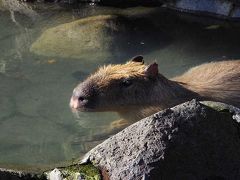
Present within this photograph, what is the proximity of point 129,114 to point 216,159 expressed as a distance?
1.98 meters

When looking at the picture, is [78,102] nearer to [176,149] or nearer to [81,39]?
[176,149]

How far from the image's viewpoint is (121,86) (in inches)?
211

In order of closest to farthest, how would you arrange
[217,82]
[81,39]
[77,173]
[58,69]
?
[77,173], [217,82], [58,69], [81,39]

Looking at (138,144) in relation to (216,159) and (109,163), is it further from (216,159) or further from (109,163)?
(216,159)

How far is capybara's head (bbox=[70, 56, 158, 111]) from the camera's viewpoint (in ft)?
17.1

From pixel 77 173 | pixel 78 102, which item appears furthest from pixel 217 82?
pixel 77 173

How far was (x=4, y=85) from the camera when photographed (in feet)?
20.2

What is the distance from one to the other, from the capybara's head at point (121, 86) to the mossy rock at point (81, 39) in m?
1.37

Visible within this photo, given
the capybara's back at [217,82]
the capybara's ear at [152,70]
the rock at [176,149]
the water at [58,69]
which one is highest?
the rock at [176,149]

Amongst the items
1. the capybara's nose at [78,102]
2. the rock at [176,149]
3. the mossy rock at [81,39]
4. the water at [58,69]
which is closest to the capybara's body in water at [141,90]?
the capybara's nose at [78,102]

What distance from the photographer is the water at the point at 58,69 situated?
5.15 m

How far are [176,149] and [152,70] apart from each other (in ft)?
6.39

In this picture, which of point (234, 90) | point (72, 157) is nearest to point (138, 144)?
point (72, 157)

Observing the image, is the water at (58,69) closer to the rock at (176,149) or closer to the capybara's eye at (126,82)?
the capybara's eye at (126,82)
